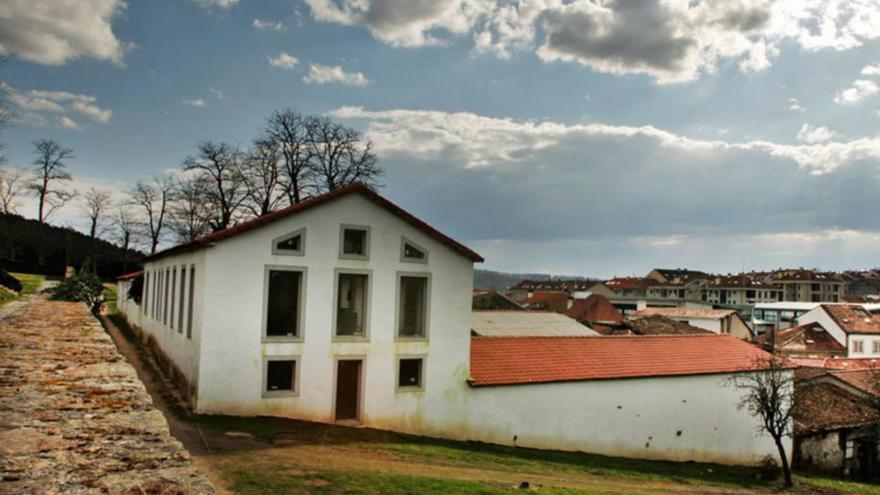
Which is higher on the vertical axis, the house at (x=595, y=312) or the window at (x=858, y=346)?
the house at (x=595, y=312)

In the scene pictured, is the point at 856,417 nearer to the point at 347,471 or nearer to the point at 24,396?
the point at 347,471

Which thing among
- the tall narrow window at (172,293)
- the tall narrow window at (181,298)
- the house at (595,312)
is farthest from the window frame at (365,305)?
the house at (595,312)

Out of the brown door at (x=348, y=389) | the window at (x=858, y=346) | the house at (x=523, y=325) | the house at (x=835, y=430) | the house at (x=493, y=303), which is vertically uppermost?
the house at (x=493, y=303)

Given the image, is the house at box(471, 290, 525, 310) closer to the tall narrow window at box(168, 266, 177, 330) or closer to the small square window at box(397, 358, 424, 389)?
the tall narrow window at box(168, 266, 177, 330)

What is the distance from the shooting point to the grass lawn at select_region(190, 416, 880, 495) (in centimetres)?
1135

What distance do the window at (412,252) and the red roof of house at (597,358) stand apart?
4.50m

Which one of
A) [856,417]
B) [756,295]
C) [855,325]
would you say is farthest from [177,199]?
[756,295]

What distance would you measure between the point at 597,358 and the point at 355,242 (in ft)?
36.5

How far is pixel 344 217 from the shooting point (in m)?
18.8

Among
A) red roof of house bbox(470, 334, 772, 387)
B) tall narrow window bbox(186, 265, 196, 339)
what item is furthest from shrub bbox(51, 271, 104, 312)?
red roof of house bbox(470, 334, 772, 387)

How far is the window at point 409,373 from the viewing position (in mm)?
19438

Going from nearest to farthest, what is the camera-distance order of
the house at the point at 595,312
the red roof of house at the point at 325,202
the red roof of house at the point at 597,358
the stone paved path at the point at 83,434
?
the stone paved path at the point at 83,434
the red roof of house at the point at 325,202
the red roof of house at the point at 597,358
the house at the point at 595,312

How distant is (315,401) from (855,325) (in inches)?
2481

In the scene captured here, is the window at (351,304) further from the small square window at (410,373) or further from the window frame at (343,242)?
the small square window at (410,373)
